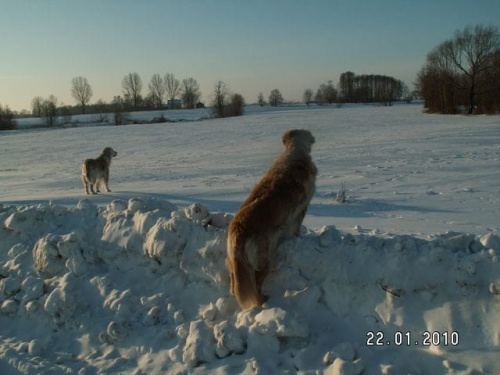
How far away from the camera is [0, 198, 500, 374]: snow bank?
3.27 metres

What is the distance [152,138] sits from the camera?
A: 3456 centimetres

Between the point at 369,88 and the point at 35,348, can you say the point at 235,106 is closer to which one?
the point at 35,348

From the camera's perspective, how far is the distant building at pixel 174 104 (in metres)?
97.2

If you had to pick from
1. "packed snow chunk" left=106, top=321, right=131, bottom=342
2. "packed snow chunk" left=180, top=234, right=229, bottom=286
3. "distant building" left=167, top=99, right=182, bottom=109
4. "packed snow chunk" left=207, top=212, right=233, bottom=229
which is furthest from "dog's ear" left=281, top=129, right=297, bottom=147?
"distant building" left=167, top=99, right=182, bottom=109

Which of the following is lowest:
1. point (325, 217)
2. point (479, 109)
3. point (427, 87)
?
point (325, 217)

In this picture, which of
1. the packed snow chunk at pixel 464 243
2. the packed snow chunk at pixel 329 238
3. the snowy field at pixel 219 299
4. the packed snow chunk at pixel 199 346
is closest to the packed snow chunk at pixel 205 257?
the snowy field at pixel 219 299

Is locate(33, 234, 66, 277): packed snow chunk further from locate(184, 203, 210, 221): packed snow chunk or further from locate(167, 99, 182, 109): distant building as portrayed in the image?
locate(167, 99, 182, 109): distant building

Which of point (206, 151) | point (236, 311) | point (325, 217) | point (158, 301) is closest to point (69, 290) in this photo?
point (158, 301)

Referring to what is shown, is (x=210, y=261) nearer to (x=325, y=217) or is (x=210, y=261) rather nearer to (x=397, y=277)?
(x=397, y=277)

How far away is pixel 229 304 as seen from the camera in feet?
13.0

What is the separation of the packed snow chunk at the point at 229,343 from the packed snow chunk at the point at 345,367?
0.78 metres

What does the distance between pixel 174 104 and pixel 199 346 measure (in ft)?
324

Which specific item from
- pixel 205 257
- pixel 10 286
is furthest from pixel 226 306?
pixel 10 286

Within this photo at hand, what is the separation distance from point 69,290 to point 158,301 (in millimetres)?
1078
